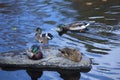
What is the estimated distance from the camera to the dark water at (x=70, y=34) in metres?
10.3

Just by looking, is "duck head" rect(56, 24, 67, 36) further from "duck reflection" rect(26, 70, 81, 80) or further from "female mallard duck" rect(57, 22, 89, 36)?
"duck reflection" rect(26, 70, 81, 80)

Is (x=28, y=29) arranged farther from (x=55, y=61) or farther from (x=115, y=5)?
(x=115, y=5)

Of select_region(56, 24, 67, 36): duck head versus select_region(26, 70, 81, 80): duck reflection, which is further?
select_region(56, 24, 67, 36): duck head

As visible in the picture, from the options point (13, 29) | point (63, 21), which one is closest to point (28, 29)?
point (13, 29)

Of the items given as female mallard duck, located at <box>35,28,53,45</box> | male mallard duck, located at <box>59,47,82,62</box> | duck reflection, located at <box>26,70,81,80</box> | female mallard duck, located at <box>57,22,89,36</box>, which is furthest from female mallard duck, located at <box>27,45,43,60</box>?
female mallard duck, located at <box>57,22,89,36</box>

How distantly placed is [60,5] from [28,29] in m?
3.68

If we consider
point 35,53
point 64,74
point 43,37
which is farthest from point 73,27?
point 64,74

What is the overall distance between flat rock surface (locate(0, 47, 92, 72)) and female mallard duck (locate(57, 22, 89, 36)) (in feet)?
8.20

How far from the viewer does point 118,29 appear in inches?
518

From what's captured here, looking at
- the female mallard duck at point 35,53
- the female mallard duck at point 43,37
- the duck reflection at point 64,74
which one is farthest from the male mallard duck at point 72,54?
the female mallard duck at point 43,37

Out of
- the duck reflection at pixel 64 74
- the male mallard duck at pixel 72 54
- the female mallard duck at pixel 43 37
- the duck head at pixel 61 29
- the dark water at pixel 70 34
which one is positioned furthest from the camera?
the duck head at pixel 61 29

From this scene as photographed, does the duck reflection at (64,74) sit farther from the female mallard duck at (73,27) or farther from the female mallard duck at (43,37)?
the female mallard duck at (73,27)

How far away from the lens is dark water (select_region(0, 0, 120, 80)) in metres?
10.3

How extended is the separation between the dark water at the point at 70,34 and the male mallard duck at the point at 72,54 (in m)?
0.53
